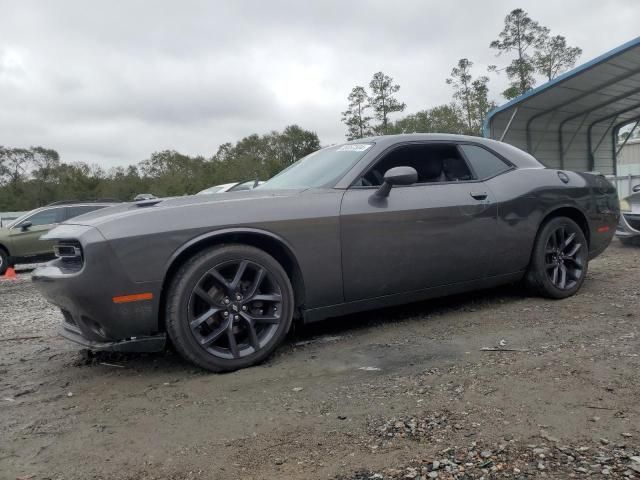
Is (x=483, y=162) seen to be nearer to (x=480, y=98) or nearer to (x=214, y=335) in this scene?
(x=214, y=335)

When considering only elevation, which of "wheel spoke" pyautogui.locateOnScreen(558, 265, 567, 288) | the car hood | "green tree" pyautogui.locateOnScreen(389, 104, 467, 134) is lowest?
"wheel spoke" pyautogui.locateOnScreen(558, 265, 567, 288)

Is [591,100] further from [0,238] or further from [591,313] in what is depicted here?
[0,238]

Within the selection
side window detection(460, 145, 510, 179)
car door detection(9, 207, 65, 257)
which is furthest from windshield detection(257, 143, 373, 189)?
car door detection(9, 207, 65, 257)

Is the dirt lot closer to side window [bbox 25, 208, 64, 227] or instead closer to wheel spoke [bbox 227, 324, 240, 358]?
wheel spoke [bbox 227, 324, 240, 358]

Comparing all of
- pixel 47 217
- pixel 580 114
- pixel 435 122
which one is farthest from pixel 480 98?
pixel 47 217

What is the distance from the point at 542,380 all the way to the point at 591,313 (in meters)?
1.63

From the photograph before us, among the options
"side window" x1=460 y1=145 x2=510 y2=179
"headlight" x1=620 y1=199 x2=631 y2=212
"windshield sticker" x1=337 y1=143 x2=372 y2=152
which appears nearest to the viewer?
"windshield sticker" x1=337 y1=143 x2=372 y2=152

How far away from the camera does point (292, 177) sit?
4.08m

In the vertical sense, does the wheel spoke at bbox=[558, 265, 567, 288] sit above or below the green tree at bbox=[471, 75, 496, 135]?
below

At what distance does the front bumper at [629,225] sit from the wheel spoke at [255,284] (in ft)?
22.2

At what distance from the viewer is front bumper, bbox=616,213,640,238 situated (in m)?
7.61

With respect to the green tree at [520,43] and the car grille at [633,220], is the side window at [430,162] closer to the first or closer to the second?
the car grille at [633,220]

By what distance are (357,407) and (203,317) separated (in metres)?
1.08

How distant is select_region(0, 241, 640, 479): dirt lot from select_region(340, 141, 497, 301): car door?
413 mm
